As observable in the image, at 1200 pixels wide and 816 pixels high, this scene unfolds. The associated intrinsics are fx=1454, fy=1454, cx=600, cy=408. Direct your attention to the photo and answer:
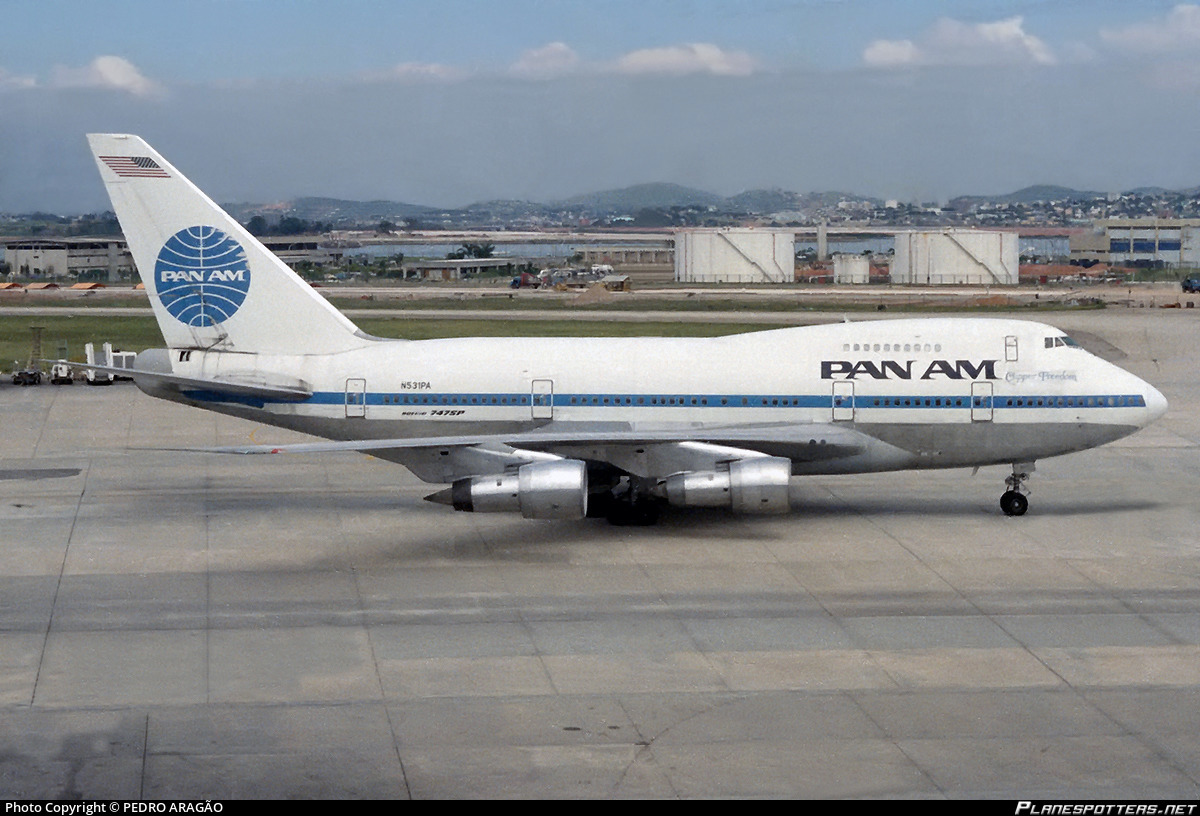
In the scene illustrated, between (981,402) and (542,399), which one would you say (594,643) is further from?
(981,402)

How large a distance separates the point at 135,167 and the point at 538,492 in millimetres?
12385

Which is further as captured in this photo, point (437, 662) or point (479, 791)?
point (437, 662)

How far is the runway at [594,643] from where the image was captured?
55.2 ft

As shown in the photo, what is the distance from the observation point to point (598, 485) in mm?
30719

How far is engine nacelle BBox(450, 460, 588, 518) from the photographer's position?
90.7 feet

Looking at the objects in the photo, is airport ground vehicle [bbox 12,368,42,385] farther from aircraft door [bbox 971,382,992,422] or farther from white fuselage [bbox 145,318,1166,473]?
aircraft door [bbox 971,382,992,422]

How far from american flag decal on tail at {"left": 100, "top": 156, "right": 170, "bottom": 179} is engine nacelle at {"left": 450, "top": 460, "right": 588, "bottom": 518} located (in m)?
10.8

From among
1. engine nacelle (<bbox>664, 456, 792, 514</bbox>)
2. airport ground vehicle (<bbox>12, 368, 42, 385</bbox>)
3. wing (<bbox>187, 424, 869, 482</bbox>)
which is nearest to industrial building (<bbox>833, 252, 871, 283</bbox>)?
airport ground vehicle (<bbox>12, 368, 42, 385</bbox>)

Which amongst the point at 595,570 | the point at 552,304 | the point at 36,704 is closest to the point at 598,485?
the point at 595,570

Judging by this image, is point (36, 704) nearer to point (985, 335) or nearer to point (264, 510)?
point (264, 510)

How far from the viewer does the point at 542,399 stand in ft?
104

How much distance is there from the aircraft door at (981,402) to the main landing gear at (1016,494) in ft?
5.36

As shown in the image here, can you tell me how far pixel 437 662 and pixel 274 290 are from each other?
562 inches

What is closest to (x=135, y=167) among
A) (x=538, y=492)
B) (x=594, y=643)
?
(x=538, y=492)
